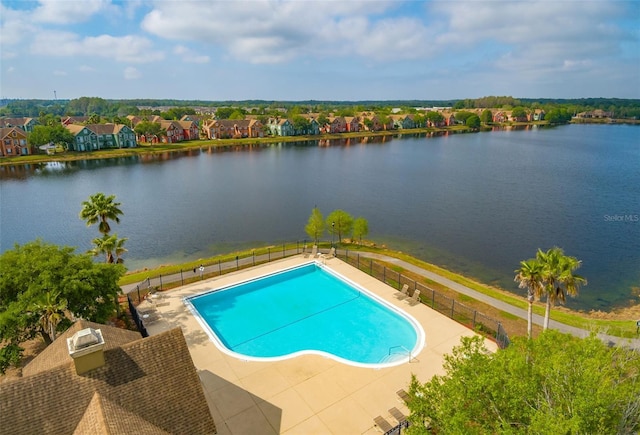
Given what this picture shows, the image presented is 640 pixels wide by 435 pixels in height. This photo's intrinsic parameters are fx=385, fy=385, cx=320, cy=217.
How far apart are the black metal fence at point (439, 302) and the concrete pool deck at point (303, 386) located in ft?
2.74

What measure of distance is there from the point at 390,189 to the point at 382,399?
56690 millimetres

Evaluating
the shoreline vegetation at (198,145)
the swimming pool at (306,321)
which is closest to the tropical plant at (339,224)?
the swimming pool at (306,321)

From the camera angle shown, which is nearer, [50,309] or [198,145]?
[50,309]

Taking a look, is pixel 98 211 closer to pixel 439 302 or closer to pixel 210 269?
pixel 210 269

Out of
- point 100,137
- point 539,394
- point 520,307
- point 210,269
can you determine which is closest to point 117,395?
point 539,394

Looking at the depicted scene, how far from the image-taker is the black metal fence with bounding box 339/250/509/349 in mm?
24041

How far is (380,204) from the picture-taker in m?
62.9

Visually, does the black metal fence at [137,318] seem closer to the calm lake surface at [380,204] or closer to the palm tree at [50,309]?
the palm tree at [50,309]

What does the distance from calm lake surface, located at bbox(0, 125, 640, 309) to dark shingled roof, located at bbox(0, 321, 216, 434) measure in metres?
29.5

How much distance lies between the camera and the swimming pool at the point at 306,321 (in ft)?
76.0

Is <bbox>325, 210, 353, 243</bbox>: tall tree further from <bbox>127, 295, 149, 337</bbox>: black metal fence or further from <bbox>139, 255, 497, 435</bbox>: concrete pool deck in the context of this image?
<bbox>127, 295, 149, 337</bbox>: black metal fence

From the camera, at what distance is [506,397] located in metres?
10.9

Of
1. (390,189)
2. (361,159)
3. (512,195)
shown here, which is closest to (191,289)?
(390,189)

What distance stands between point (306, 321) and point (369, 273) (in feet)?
26.5
